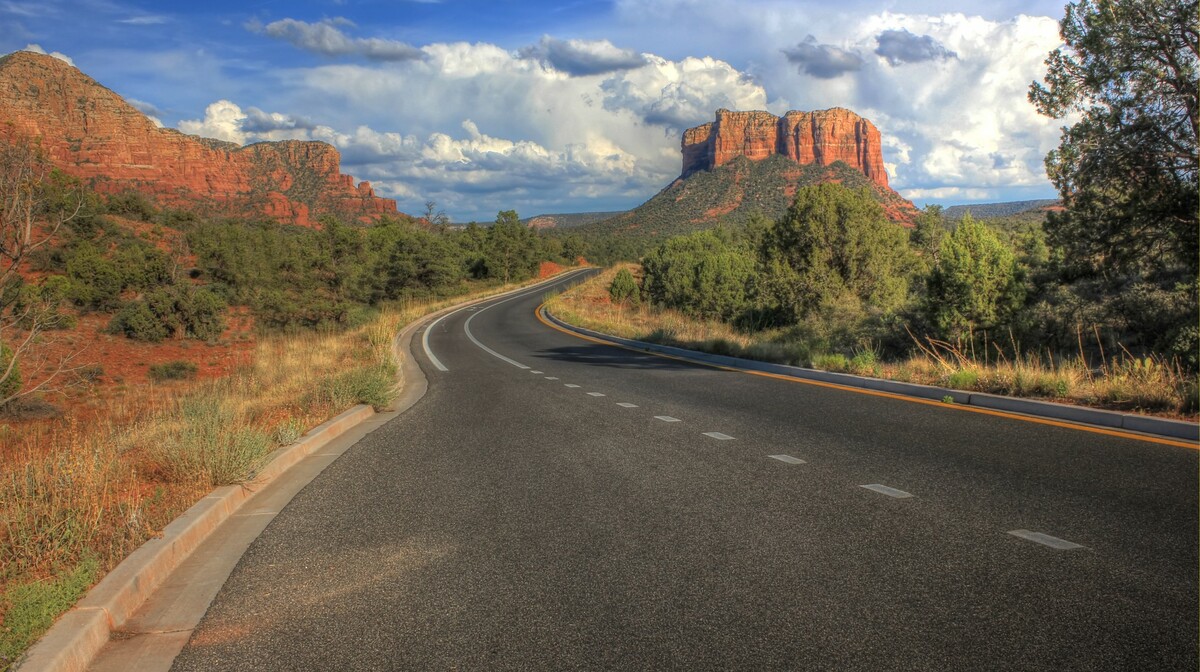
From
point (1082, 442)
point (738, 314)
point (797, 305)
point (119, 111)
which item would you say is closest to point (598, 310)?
point (738, 314)

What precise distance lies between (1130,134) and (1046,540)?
9877 mm

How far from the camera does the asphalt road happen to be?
3432 millimetres

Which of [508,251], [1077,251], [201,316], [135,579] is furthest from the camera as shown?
[508,251]

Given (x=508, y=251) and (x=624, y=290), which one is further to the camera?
(x=508, y=251)

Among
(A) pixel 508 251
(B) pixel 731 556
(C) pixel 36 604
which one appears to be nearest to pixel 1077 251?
(B) pixel 731 556

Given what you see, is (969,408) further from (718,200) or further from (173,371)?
(718,200)

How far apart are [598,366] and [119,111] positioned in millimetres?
124611

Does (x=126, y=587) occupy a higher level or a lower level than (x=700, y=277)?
lower

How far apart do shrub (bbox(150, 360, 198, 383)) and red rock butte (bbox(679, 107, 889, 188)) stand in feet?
397

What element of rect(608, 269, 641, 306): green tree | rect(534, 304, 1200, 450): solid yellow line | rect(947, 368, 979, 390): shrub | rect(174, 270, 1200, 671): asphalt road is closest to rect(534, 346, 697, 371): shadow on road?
rect(534, 304, 1200, 450): solid yellow line

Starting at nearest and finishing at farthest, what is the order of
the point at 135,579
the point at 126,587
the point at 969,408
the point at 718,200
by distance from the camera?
the point at 126,587 → the point at 135,579 → the point at 969,408 → the point at 718,200

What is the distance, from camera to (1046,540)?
4734 millimetres

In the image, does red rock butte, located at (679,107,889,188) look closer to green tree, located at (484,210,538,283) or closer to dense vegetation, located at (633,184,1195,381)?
green tree, located at (484,210,538,283)

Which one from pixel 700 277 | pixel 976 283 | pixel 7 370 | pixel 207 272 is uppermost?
pixel 207 272
